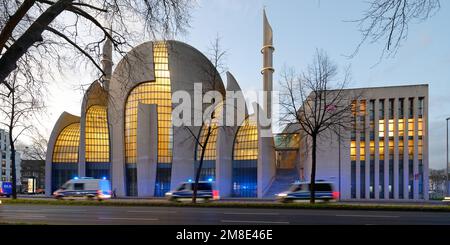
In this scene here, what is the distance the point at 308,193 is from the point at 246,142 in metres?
26.8

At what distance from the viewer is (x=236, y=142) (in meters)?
54.1

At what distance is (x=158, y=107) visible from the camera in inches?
2244

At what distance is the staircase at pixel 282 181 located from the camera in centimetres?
4916

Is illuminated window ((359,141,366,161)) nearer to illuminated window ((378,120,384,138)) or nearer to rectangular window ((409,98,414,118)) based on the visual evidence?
illuminated window ((378,120,384,138))

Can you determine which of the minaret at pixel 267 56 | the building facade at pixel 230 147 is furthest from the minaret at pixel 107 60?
the minaret at pixel 267 56

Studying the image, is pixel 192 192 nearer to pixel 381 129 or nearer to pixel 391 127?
pixel 381 129

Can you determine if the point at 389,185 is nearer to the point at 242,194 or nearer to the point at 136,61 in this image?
the point at 242,194

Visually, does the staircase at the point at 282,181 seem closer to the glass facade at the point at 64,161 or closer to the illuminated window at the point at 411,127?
the illuminated window at the point at 411,127

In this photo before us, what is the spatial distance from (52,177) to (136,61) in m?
56.4

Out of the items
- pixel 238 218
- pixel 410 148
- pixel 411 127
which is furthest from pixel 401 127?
pixel 238 218

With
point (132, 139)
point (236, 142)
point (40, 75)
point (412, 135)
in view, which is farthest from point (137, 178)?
point (40, 75)

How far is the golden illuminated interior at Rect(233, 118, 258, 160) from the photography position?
52.1 m
